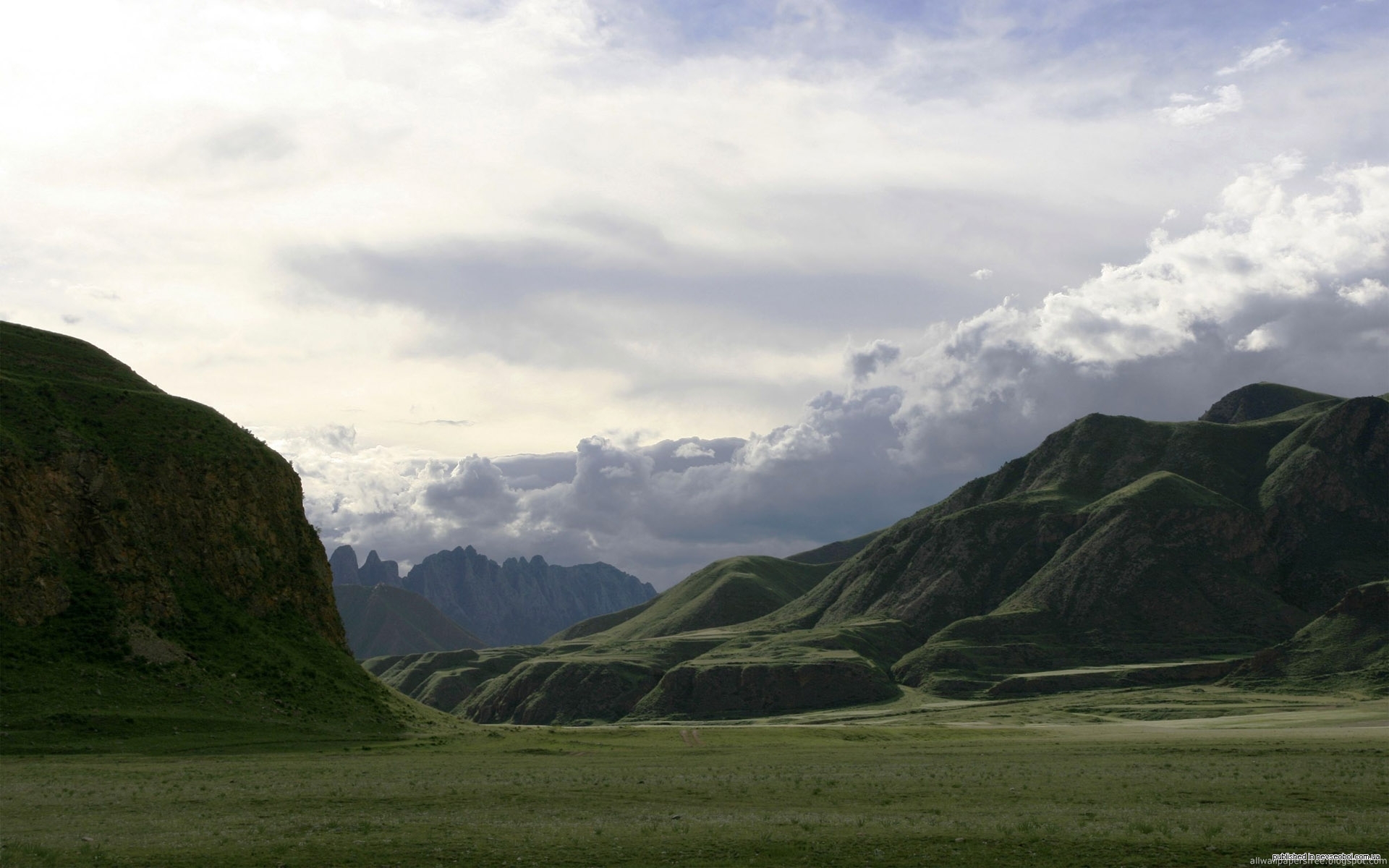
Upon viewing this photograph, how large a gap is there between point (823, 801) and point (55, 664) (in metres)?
73.8

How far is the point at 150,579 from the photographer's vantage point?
105750 millimetres

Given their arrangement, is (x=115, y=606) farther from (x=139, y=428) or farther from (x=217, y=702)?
(x=139, y=428)

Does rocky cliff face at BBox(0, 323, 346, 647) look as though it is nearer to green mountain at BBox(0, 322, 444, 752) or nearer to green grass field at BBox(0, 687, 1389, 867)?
green mountain at BBox(0, 322, 444, 752)

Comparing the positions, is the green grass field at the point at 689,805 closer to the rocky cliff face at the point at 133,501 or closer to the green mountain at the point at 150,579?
the green mountain at the point at 150,579

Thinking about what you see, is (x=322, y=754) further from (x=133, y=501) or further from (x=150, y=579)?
(x=133, y=501)

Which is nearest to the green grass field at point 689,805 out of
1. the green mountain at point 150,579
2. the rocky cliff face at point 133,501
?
the green mountain at point 150,579

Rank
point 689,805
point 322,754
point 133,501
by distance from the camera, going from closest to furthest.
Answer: point 689,805
point 322,754
point 133,501

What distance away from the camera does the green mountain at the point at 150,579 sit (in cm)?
8850

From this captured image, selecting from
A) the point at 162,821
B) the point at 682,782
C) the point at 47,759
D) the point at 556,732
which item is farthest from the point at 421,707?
the point at 162,821

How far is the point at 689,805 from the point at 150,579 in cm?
7952

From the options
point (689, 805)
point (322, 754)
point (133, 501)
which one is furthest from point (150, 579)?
point (689, 805)

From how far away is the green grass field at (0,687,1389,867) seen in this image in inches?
1369

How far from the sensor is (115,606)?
100m

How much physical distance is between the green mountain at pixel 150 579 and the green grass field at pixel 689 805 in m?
10.9
